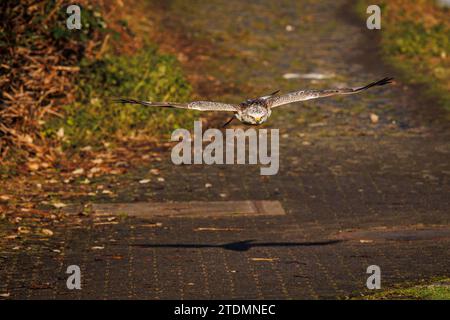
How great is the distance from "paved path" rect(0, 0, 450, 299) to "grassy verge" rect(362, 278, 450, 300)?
358mm

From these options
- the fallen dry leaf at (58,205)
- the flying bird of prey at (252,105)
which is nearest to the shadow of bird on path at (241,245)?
the fallen dry leaf at (58,205)

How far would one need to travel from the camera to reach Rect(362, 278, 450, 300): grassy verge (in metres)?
11.4

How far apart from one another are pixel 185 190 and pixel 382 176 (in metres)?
2.96

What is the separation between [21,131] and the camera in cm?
1875

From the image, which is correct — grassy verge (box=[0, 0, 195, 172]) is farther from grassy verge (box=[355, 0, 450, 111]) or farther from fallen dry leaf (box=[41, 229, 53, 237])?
grassy verge (box=[355, 0, 450, 111])

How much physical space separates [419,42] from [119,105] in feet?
29.4

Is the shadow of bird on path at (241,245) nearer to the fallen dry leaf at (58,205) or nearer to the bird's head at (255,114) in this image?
the fallen dry leaf at (58,205)

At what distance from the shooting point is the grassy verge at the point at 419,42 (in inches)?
953

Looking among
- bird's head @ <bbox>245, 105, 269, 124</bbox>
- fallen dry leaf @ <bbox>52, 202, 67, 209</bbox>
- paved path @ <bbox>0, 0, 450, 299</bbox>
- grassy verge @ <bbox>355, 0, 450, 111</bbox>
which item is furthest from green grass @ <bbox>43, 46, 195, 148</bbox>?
bird's head @ <bbox>245, 105, 269, 124</bbox>

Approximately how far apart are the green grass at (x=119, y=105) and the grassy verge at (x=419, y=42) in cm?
511

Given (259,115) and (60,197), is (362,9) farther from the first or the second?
(259,115)
